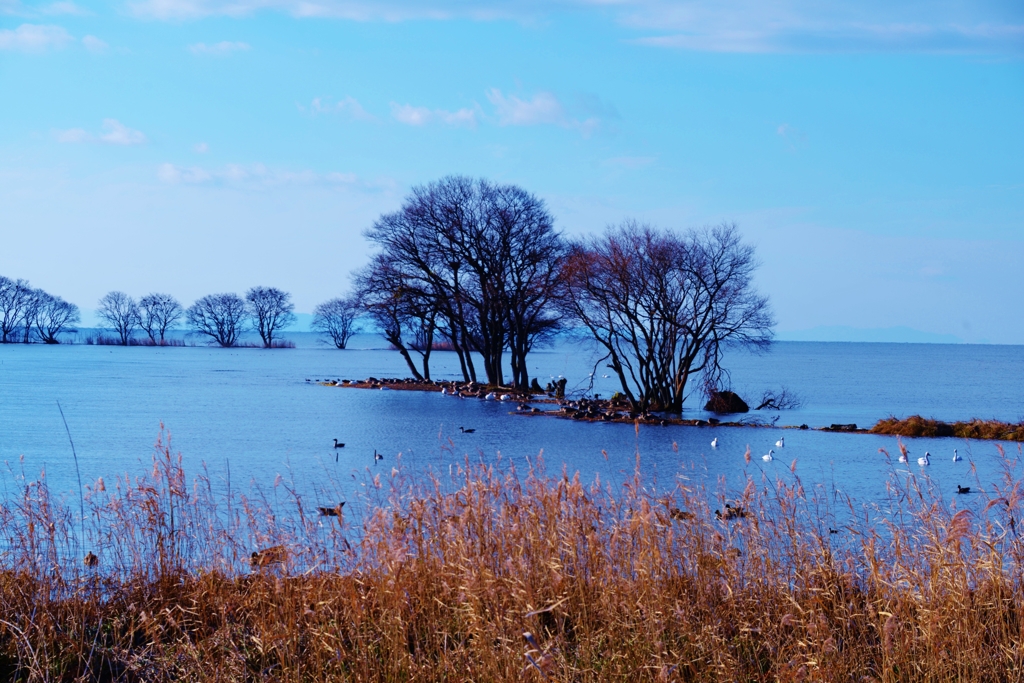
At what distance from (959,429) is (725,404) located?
429 inches

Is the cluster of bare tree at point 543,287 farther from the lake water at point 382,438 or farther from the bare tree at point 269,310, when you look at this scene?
the bare tree at point 269,310

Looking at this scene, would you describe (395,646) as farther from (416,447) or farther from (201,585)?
(416,447)

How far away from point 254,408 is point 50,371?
110 feet

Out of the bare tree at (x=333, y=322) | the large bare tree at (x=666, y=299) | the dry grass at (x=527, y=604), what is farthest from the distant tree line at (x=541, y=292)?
the bare tree at (x=333, y=322)

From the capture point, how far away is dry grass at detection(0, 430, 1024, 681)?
19.0 ft

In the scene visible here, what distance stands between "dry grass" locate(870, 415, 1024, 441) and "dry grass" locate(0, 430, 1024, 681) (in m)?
22.9

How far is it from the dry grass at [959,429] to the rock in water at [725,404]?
28.6 feet

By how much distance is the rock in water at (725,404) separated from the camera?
125 ft

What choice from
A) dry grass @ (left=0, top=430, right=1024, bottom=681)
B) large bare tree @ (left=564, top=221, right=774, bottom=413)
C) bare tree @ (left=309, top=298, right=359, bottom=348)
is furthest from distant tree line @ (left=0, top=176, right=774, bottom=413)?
bare tree @ (left=309, top=298, right=359, bottom=348)

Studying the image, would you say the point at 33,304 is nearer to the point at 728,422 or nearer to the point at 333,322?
the point at 333,322


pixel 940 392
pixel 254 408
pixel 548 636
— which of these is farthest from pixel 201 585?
pixel 940 392

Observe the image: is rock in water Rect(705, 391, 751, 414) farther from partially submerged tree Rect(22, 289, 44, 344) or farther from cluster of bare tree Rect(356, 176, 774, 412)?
partially submerged tree Rect(22, 289, 44, 344)

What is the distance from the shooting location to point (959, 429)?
28922 millimetres

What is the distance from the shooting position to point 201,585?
732 cm
